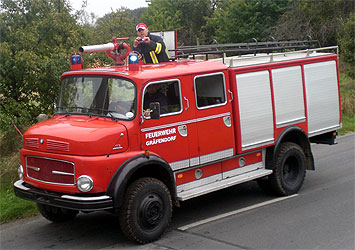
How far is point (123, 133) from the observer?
22.3ft

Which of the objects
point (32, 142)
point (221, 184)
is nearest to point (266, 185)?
point (221, 184)

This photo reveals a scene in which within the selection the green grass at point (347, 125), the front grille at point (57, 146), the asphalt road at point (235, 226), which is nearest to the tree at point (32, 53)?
the asphalt road at point (235, 226)

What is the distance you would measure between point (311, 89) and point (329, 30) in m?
20.5

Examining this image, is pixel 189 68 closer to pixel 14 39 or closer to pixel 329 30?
pixel 14 39

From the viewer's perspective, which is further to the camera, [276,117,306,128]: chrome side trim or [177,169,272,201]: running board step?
[276,117,306,128]: chrome side trim

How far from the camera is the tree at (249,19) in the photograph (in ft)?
119

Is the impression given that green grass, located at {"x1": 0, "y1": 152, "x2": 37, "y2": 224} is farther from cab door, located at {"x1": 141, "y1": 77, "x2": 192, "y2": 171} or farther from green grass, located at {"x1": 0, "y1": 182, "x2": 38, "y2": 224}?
cab door, located at {"x1": 141, "y1": 77, "x2": 192, "y2": 171}

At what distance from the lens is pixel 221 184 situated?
815 centimetres

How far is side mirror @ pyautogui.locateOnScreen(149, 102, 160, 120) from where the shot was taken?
6951 millimetres

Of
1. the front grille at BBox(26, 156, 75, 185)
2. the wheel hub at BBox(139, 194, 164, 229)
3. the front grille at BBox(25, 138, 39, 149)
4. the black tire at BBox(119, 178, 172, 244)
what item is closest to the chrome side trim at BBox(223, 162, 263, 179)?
the black tire at BBox(119, 178, 172, 244)

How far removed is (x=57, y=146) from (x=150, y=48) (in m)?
2.64

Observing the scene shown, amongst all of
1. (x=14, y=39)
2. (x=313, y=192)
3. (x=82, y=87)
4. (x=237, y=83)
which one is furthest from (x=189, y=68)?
(x=14, y=39)

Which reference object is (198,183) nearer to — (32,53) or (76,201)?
(76,201)

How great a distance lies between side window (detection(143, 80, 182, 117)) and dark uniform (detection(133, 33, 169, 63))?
48.7 inches
